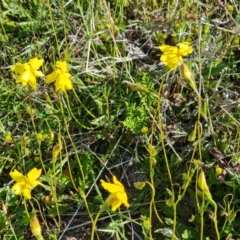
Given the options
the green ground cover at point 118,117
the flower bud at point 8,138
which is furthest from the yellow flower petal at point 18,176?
the flower bud at point 8,138

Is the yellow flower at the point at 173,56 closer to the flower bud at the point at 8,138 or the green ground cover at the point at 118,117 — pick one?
the green ground cover at the point at 118,117

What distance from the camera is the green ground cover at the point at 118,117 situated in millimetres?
1673

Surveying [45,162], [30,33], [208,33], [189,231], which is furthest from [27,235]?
[208,33]

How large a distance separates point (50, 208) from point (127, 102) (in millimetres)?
419

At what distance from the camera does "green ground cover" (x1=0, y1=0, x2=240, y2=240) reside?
1673 mm

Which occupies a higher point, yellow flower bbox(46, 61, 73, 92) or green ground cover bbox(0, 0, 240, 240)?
yellow flower bbox(46, 61, 73, 92)

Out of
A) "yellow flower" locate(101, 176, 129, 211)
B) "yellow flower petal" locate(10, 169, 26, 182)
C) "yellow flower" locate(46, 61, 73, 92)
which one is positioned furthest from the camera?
"yellow flower" locate(46, 61, 73, 92)

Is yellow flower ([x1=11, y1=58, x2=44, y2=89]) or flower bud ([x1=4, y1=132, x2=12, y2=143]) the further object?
flower bud ([x1=4, y1=132, x2=12, y2=143])

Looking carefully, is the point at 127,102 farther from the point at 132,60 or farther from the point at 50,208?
the point at 50,208

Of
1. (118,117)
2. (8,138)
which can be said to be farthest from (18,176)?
(118,117)

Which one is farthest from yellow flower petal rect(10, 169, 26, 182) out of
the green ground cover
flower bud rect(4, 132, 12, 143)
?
flower bud rect(4, 132, 12, 143)

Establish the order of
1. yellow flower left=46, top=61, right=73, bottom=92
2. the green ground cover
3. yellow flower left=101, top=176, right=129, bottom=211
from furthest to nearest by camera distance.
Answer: the green ground cover < yellow flower left=46, top=61, right=73, bottom=92 < yellow flower left=101, top=176, right=129, bottom=211

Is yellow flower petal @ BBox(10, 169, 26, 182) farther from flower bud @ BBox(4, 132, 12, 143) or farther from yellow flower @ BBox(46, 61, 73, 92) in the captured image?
flower bud @ BBox(4, 132, 12, 143)

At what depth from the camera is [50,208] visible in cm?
177
